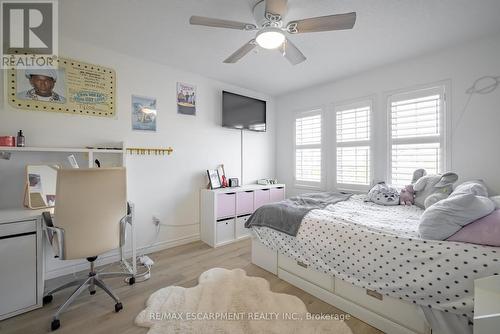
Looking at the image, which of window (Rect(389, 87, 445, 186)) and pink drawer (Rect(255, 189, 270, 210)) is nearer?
window (Rect(389, 87, 445, 186))

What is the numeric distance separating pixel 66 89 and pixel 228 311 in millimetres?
2722

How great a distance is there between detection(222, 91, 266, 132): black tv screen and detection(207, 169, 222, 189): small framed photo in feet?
2.60

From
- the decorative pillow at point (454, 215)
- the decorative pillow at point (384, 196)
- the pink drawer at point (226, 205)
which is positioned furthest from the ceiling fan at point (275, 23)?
the pink drawer at point (226, 205)

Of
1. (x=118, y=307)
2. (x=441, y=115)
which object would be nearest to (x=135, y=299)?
(x=118, y=307)

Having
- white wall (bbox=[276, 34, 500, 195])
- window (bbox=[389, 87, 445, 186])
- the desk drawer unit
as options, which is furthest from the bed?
the desk drawer unit

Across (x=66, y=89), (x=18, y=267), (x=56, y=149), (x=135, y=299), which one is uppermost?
(x=66, y=89)

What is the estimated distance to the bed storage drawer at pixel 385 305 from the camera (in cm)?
140

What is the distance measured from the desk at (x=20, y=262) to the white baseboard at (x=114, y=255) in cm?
57

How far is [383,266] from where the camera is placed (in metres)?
1.49

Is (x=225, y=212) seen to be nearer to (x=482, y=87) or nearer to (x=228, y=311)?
(x=228, y=311)

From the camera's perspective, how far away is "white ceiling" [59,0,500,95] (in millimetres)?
1818

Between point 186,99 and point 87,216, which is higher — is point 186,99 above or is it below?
above
